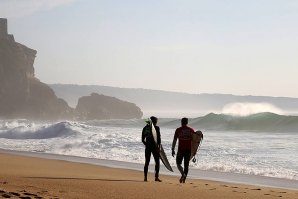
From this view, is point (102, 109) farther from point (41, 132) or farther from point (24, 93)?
point (41, 132)

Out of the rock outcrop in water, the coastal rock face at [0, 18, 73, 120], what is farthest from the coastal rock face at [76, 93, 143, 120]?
the coastal rock face at [0, 18, 73, 120]

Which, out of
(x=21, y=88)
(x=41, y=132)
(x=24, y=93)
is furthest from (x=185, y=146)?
(x=24, y=93)

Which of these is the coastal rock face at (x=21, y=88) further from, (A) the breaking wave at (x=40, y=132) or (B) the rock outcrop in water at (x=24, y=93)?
(A) the breaking wave at (x=40, y=132)

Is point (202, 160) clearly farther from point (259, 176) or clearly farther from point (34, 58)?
point (34, 58)

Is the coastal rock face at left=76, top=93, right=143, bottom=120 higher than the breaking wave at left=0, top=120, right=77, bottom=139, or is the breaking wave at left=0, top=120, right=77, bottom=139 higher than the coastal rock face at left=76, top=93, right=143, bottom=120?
the coastal rock face at left=76, top=93, right=143, bottom=120

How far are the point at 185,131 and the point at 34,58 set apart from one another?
104997 millimetres

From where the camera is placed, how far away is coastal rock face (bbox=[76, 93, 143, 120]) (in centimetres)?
12021

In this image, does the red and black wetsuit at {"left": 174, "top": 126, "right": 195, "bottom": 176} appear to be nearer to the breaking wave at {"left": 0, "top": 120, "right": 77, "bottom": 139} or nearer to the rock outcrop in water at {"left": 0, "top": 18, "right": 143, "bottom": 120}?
the breaking wave at {"left": 0, "top": 120, "right": 77, "bottom": 139}

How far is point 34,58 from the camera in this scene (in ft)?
371

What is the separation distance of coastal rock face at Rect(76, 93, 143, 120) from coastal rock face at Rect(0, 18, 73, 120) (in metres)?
7.75

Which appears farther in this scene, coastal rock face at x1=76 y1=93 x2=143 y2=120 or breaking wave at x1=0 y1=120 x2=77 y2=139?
coastal rock face at x1=76 y1=93 x2=143 y2=120

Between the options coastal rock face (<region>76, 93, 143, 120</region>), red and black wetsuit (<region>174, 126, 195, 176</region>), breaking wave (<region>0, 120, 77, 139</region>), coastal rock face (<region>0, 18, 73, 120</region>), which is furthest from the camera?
coastal rock face (<region>76, 93, 143, 120</region>)

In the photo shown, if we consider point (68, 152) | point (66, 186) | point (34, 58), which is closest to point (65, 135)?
point (68, 152)

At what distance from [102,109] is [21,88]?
2416 cm
